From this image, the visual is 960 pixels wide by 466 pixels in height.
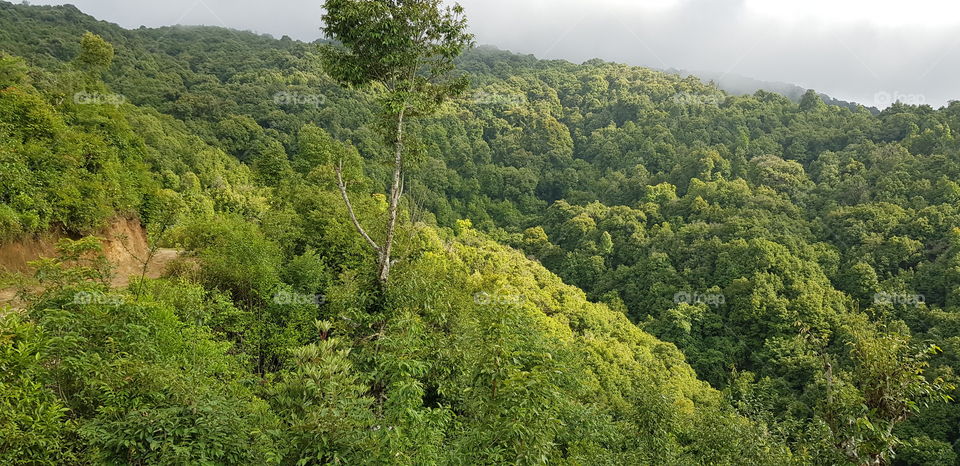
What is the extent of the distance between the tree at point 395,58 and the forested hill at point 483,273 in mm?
868

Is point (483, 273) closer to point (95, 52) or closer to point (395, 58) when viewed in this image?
point (395, 58)

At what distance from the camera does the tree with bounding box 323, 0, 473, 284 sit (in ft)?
33.3

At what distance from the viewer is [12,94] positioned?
13703mm

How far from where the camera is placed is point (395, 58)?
1048cm

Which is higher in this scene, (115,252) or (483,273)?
(115,252)

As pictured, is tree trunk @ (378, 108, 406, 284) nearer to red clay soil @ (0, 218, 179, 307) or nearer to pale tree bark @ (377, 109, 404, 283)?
pale tree bark @ (377, 109, 404, 283)

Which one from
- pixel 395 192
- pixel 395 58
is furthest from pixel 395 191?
pixel 395 58

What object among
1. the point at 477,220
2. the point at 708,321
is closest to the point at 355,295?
the point at 708,321

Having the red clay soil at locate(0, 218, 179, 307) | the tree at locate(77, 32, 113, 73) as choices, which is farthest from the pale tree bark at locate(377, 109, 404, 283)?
the tree at locate(77, 32, 113, 73)

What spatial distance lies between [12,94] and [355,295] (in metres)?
12.6

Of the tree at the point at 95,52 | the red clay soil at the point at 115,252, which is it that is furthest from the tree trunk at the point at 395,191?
the tree at the point at 95,52

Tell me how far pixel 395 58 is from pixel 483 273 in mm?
24196

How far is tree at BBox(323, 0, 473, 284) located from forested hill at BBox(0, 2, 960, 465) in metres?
0.87

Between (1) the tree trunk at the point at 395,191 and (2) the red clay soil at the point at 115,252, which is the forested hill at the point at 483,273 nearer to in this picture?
(1) the tree trunk at the point at 395,191
